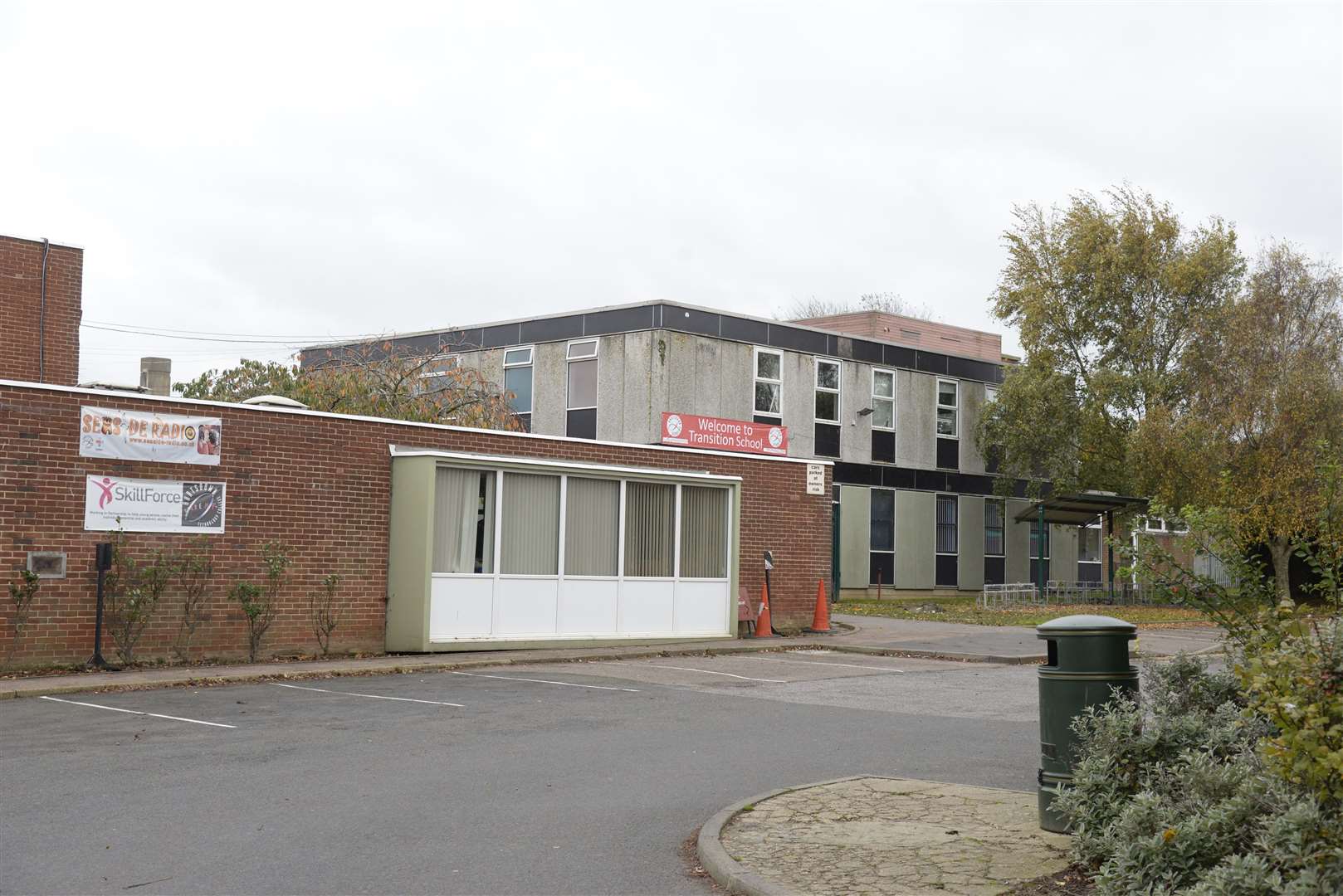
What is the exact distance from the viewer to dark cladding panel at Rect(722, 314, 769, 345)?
33375mm

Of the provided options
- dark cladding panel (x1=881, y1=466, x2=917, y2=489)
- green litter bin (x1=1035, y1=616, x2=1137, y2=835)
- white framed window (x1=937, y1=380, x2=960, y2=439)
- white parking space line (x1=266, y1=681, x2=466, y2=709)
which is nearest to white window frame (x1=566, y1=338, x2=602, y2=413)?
dark cladding panel (x1=881, y1=466, x2=917, y2=489)

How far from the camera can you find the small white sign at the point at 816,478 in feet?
83.9

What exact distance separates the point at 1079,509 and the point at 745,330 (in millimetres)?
10444

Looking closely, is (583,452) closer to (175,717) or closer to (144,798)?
(175,717)

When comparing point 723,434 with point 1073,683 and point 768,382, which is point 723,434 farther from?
point 1073,683

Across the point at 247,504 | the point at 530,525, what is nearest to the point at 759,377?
the point at 530,525

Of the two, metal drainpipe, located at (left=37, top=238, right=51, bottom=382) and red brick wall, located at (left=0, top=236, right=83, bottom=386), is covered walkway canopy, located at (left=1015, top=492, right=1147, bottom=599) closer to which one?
red brick wall, located at (left=0, top=236, right=83, bottom=386)

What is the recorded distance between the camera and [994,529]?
133ft

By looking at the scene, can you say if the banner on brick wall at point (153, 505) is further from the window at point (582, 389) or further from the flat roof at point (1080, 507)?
the flat roof at point (1080, 507)

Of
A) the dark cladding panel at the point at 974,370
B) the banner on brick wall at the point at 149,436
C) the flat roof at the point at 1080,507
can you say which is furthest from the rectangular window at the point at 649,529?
the dark cladding panel at the point at 974,370

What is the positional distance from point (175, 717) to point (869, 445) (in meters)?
26.3

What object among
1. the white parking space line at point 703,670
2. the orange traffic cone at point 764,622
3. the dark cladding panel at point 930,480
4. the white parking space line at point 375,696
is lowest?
the white parking space line at point 375,696

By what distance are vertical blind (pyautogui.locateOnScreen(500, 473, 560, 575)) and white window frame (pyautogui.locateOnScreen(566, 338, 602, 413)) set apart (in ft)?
40.7

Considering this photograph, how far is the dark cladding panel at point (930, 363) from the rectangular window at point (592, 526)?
1848 cm
